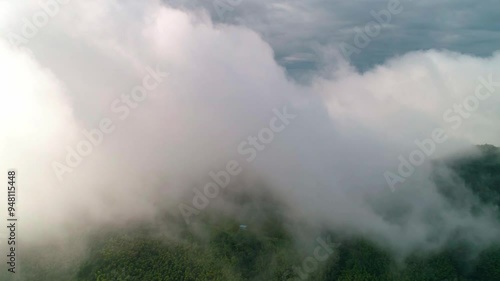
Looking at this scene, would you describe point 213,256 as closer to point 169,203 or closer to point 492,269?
point 169,203

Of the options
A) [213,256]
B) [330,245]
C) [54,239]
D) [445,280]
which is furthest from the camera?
[330,245]

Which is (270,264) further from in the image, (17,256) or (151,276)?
(17,256)

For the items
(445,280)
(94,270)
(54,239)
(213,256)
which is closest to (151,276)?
(94,270)

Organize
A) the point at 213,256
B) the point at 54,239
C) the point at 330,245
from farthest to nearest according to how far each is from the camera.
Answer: the point at 330,245
the point at 213,256
the point at 54,239

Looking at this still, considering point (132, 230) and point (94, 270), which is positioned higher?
point (132, 230)

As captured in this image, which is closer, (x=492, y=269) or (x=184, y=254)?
(x=184, y=254)

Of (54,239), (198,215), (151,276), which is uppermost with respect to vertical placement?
(198,215)

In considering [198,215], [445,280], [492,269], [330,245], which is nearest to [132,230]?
[198,215]
